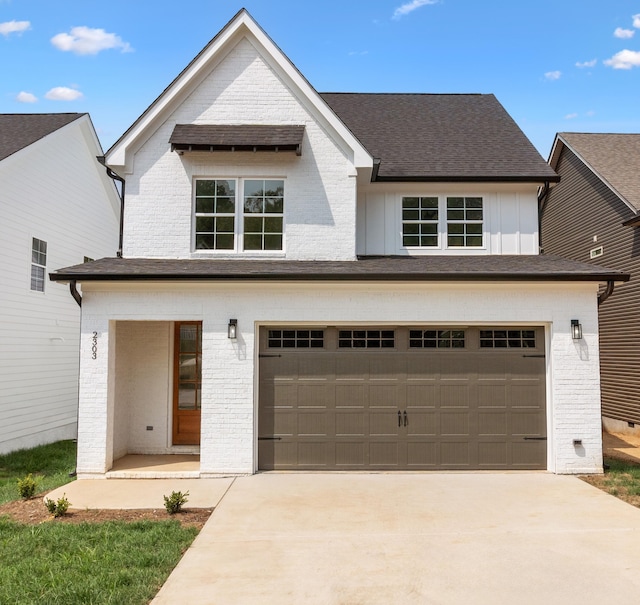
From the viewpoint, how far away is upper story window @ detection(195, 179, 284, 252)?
10914mm

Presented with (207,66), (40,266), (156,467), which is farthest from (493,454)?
(40,266)

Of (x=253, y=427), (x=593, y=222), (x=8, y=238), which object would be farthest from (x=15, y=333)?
(x=593, y=222)

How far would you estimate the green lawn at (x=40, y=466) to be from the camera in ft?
29.8

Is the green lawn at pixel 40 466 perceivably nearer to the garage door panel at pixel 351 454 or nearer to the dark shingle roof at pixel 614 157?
the garage door panel at pixel 351 454

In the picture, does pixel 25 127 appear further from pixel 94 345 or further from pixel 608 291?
pixel 608 291

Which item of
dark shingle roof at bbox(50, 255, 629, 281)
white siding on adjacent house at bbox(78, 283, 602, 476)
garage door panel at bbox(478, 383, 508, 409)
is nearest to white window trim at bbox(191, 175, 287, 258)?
dark shingle roof at bbox(50, 255, 629, 281)

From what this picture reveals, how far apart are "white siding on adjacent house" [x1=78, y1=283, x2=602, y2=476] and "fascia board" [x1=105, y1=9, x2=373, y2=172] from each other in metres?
2.95

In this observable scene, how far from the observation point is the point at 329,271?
9.54 meters

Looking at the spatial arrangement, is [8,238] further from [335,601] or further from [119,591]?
[335,601]

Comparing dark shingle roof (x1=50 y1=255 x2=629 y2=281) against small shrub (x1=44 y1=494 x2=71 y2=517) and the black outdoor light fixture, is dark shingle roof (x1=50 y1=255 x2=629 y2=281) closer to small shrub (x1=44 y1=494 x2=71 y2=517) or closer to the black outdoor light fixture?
the black outdoor light fixture

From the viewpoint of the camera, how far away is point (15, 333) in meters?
12.6

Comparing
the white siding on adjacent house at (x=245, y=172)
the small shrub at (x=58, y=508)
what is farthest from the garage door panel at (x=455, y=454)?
the small shrub at (x=58, y=508)

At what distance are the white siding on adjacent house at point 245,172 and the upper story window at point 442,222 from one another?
71.7 inches

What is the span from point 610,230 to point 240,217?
35.5 feet
